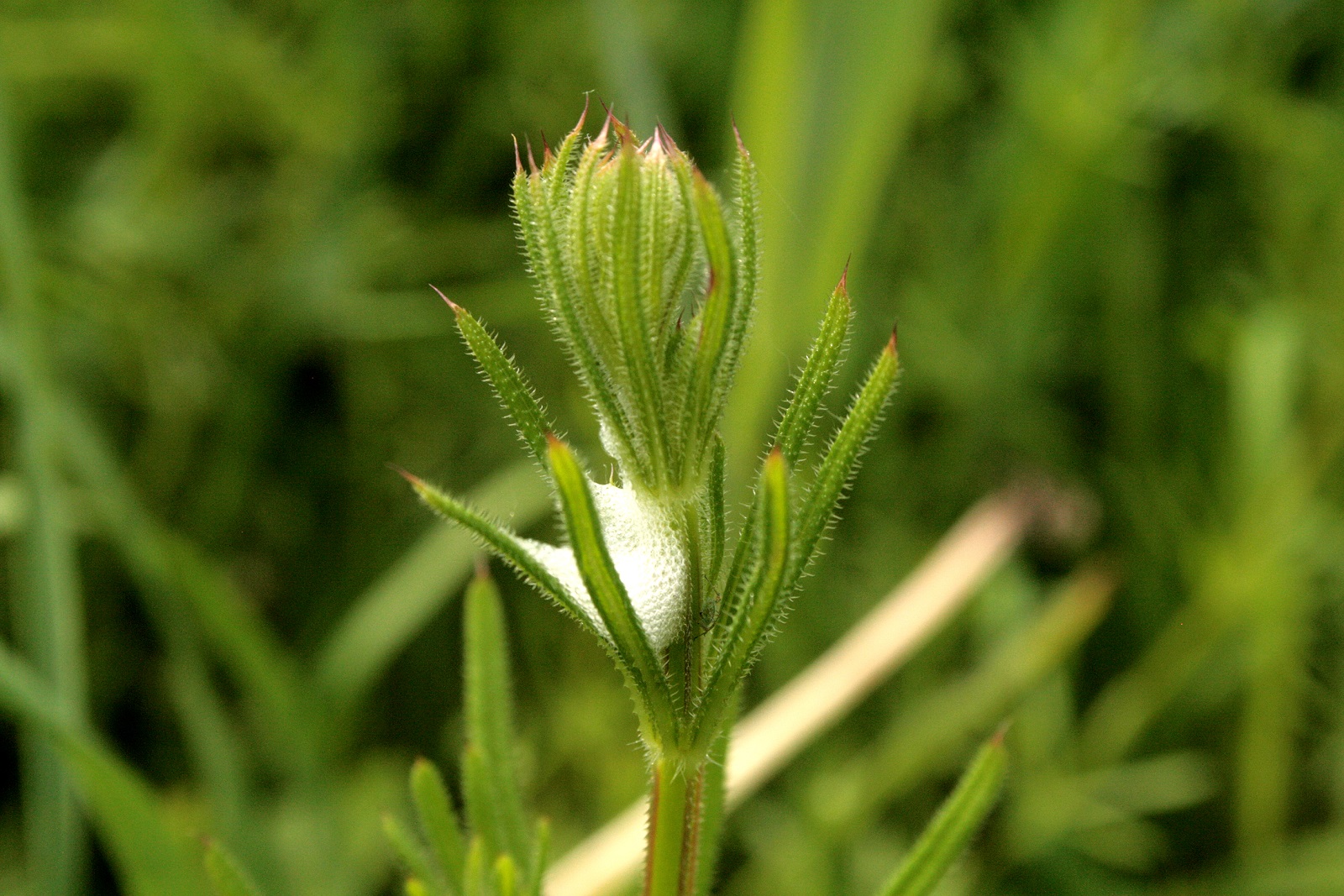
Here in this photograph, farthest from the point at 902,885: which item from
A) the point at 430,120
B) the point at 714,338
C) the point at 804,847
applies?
the point at 430,120

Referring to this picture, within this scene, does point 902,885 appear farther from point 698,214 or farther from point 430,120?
point 430,120

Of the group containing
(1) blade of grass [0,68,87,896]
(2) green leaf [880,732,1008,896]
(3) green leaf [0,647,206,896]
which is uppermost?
(1) blade of grass [0,68,87,896]

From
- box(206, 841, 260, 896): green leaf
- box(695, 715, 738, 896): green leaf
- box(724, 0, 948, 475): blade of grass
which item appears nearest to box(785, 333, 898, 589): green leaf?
box(695, 715, 738, 896): green leaf

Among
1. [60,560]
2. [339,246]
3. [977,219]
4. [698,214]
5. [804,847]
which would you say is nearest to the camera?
[698,214]

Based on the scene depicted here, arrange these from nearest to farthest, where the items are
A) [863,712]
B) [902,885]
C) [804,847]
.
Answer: [902,885], [804,847], [863,712]

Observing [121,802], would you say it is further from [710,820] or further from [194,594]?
[710,820]

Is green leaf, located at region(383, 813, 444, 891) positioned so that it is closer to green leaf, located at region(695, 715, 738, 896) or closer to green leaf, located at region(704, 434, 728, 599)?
green leaf, located at region(695, 715, 738, 896)

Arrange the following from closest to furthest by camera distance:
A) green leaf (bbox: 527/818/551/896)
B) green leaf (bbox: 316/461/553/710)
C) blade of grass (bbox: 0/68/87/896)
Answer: green leaf (bbox: 527/818/551/896) < blade of grass (bbox: 0/68/87/896) < green leaf (bbox: 316/461/553/710)
